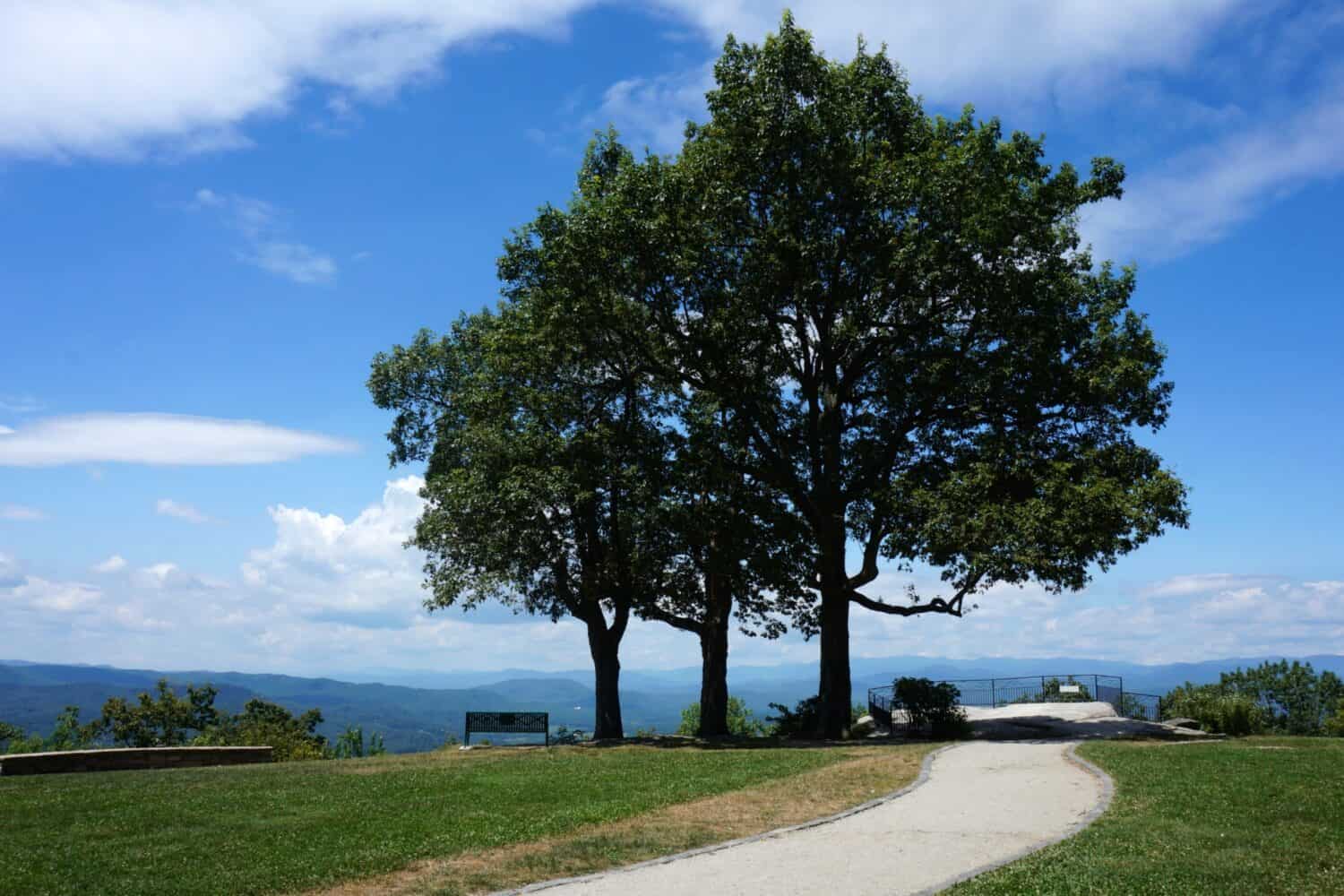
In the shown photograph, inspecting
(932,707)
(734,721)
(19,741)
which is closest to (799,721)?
(932,707)

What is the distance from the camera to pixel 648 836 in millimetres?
12188

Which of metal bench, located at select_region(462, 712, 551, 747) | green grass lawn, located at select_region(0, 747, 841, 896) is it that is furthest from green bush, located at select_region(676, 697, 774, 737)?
green grass lawn, located at select_region(0, 747, 841, 896)

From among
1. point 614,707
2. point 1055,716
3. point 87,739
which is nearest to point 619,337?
point 614,707

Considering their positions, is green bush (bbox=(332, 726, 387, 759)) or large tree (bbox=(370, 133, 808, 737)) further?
green bush (bbox=(332, 726, 387, 759))

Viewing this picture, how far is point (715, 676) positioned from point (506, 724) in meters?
6.76

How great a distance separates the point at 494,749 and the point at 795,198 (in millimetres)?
17206

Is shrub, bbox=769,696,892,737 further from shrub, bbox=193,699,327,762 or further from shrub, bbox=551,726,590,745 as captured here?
shrub, bbox=193,699,327,762

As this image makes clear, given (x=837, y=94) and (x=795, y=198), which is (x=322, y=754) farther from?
(x=837, y=94)

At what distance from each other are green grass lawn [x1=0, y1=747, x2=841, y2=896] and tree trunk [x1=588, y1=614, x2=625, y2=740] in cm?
938

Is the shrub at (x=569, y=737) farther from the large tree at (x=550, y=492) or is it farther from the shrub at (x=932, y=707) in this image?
the shrub at (x=932, y=707)

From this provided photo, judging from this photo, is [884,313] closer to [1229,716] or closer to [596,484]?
[596,484]

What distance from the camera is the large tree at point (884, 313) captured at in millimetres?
26422

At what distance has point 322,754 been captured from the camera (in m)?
35.5

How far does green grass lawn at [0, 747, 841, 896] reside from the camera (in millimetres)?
10758
